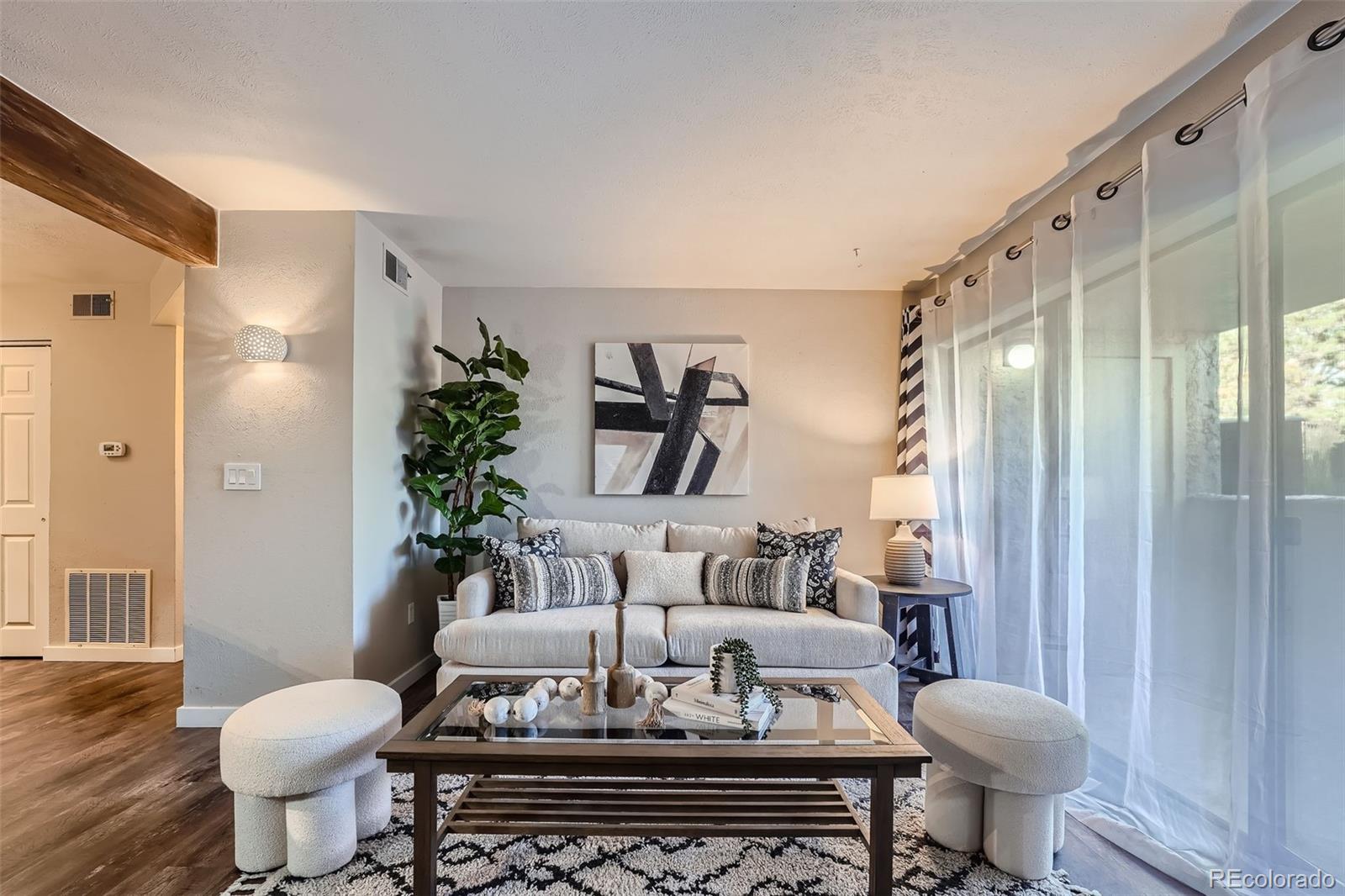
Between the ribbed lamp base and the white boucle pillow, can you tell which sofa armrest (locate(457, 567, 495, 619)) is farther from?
the ribbed lamp base

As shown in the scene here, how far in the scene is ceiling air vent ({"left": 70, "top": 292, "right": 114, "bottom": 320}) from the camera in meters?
4.11

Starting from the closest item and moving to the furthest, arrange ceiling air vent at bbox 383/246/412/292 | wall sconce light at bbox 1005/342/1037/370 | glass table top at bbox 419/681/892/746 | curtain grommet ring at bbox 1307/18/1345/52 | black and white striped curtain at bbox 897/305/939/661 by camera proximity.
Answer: curtain grommet ring at bbox 1307/18/1345/52 → glass table top at bbox 419/681/892/746 → wall sconce light at bbox 1005/342/1037/370 → ceiling air vent at bbox 383/246/412/292 → black and white striped curtain at bbox 897/305/939/661

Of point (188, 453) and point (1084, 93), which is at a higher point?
point (1084, 93)

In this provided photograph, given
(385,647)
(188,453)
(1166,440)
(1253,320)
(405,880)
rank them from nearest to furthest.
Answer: (1253,320)
(405,880)
(1166,440)
(188,453)
(385,647)

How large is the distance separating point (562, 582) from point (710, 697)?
1.52m

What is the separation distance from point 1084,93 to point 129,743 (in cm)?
461

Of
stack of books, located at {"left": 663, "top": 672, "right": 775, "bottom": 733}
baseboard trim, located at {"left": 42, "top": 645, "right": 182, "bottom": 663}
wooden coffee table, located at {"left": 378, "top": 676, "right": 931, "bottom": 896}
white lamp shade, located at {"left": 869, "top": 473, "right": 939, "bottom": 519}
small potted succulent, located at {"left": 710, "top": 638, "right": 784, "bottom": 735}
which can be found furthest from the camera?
baseboard trim, located at {"left": 42, "top": 645, "right": 182, "bottom": 663}

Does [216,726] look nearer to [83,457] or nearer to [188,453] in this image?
[188,453]

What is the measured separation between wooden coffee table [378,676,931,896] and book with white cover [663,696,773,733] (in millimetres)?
32

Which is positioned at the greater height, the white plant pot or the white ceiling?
the white ceiling

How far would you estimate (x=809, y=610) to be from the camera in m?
3.27

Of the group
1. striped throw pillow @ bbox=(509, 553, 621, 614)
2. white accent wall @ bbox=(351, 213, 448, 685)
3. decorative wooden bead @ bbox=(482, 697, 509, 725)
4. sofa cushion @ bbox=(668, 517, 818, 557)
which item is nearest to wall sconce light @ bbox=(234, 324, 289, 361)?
white accent wall @ bbox=(351, 213, 448, 685)

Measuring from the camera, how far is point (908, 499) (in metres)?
3.46

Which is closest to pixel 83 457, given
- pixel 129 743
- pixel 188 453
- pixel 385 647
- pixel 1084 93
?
pixel 188 453
